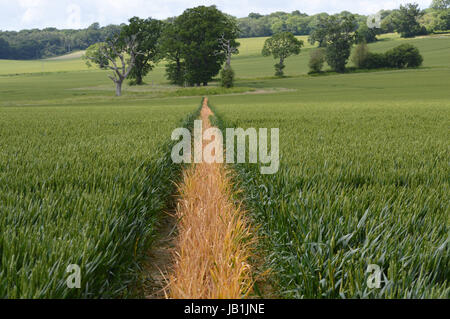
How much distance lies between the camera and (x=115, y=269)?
2.28 m

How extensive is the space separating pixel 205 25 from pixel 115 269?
199 ft

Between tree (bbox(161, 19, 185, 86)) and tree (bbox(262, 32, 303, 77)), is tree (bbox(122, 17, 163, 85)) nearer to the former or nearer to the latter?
tree (bbox(161, 19, 185, 86))

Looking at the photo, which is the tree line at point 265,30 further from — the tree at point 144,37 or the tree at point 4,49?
the tree at point 144,37

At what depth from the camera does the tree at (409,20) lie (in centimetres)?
10738

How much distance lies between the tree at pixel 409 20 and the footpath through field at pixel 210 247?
125911mm

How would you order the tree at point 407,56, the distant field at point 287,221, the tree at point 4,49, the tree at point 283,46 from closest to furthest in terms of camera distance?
the distant field at point 287,221 < the tree at point 283,46 < the tree at point 407,56 < the tree at point 4,49

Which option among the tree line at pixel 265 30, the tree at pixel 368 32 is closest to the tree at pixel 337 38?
the tree line at pixel 265 30

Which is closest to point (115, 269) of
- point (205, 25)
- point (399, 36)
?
point (205, 25)

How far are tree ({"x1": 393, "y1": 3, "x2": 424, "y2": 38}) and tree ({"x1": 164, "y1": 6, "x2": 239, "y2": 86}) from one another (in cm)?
7553

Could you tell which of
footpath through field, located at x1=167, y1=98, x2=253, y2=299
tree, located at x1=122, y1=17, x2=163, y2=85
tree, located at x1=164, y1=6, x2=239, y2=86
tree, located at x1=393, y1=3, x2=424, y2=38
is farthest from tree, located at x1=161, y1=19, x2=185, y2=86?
tree, located at x1=393, y1=3, x2=424, y2=38

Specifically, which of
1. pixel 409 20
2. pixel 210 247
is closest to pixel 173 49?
pixel 210 247

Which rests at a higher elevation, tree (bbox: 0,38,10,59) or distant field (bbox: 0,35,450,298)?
tree (bbox: 0,38,10,59)

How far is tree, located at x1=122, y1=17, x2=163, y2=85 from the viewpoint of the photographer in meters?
53.1

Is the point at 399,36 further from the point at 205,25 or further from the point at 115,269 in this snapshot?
the point at 115,269
